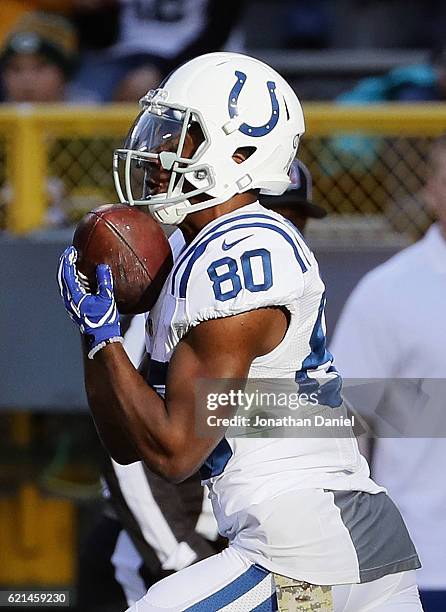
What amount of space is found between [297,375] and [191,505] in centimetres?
100

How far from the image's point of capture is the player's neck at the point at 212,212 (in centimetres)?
290

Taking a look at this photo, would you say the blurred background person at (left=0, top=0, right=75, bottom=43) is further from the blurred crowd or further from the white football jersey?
the white football jersey

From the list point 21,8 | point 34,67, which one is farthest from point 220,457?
point 21,8

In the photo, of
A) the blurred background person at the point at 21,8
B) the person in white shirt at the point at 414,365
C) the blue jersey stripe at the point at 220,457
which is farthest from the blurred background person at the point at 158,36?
the blue jersey stripe at the point at 220,457

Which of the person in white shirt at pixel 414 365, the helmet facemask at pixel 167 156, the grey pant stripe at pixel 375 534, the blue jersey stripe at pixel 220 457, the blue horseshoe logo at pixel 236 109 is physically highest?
the blue horseshoe logo at pixel 236 109

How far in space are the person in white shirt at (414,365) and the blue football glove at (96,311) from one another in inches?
59.5

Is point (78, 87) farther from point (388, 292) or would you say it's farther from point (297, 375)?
point (297, 375)

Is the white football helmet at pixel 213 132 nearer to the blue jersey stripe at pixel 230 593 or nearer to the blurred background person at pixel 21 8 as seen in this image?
the blue jersey stripe at pixel 230 593

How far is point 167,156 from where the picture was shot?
9.41 ft

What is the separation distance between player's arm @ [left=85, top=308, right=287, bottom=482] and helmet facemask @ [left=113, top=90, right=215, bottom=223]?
342mm

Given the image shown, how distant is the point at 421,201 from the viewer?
504 cm

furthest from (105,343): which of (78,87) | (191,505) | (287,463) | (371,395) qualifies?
(78,87)

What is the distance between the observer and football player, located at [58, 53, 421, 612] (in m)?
2.64

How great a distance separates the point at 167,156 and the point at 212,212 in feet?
0.50
